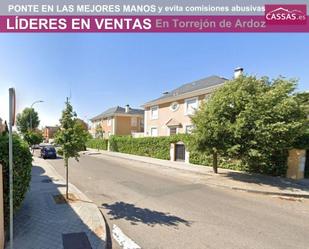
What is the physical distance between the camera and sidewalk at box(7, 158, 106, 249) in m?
4.41

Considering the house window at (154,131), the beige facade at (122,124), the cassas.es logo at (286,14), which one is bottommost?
the house window at (154,131)

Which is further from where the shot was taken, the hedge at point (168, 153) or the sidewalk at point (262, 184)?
the hedge at point (168, 153)

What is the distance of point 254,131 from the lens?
10.6 m

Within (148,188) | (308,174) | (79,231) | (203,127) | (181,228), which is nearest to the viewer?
(79,231)

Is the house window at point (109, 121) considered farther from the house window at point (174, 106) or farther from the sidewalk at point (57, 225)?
the sidewalk at point (57, 225)

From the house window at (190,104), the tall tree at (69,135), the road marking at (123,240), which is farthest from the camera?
the house window at (190,104)

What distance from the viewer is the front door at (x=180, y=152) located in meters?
19.8

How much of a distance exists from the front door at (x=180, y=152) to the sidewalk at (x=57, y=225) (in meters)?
13.2

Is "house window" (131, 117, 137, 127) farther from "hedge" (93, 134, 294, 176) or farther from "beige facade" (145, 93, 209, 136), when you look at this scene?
"beige facade" (145, 93, 209, 136)

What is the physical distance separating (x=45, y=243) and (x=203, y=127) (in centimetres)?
899

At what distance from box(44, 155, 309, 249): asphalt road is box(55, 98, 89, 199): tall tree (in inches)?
77.8

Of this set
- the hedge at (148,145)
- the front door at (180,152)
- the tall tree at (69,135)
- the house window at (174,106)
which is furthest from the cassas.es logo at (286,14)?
the house window at (174,106)

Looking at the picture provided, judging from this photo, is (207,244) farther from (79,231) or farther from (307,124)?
(307,124)

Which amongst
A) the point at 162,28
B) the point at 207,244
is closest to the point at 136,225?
the point at 207,244
